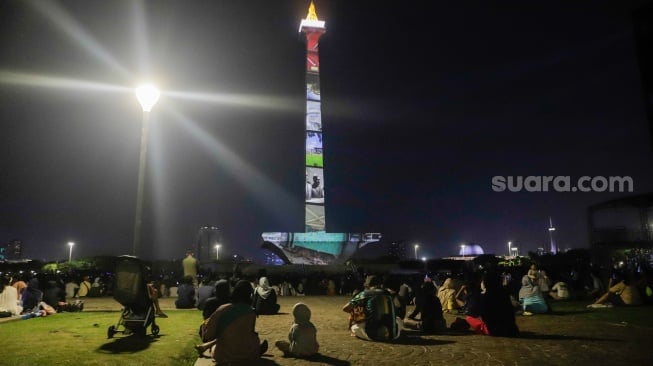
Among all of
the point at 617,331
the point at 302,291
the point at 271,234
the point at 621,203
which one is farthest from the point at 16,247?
the point at 617,331

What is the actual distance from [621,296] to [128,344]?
43.5ft

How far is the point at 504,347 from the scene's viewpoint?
7.07 metres

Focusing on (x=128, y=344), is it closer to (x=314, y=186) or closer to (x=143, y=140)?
(x=143, y=140)

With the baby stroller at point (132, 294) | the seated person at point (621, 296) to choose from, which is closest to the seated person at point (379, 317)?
the baby stroller at point (132, 294)

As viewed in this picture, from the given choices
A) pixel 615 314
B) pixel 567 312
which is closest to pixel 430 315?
pixel 567 312

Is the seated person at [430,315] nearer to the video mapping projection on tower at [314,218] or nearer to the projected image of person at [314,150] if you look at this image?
the video mapping projection on tower at [314,218]

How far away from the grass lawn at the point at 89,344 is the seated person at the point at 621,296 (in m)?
11.5

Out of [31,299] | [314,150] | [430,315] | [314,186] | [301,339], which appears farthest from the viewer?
[314,150]

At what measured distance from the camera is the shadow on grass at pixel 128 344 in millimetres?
6965

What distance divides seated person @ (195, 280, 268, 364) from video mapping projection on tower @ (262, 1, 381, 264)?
229 ft

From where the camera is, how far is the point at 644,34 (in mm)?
4379

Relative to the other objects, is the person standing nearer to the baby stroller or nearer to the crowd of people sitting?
the crowd of people sitting

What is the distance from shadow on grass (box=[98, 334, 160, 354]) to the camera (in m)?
6.97

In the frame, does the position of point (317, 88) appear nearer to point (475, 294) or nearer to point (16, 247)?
point (475, 294)
